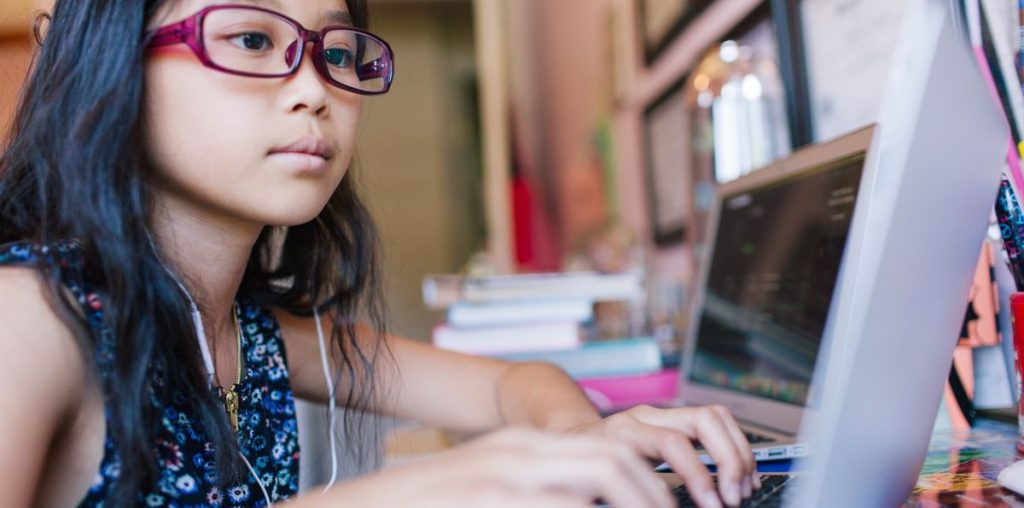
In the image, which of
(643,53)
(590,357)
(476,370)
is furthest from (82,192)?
(643,53)

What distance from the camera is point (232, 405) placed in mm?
774

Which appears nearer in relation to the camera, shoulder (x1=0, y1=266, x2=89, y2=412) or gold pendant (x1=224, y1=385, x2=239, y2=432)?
shoulder (x1=0, y1=266, x2=89, y2=412)

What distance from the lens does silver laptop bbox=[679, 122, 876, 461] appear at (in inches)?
31.4

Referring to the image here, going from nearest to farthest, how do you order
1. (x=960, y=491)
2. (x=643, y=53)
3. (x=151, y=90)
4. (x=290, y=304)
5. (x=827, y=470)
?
1. (x=827, y=470)
2. (x=960, y=491)
3. (x=151, y=90)
4. (x=290, y=304)
5. (x=643, y=53)

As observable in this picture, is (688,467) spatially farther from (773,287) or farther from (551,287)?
(551,287)

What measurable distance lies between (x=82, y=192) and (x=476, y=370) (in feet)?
1.52

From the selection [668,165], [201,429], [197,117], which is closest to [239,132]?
[197,117]

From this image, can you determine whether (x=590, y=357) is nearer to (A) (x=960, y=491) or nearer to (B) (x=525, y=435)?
(A) (x=960, y=491)

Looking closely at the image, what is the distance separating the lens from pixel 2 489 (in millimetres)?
482

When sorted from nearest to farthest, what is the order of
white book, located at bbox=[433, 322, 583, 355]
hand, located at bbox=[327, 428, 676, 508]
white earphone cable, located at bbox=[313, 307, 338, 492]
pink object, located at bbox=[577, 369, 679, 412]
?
hand, located at bbox=[327, 428, 676, 508] < white earphone cable, located at bbox=[313, 307, 338, 492] < pink object, located at bbox=[577, 369, 679, 412] < white book, located at bbox=[433, 322, 583, 355]

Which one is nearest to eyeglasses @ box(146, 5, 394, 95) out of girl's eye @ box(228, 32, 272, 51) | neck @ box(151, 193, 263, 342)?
girl's eye @ box(228, 32, 272, 51)

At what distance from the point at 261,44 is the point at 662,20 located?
130 cm

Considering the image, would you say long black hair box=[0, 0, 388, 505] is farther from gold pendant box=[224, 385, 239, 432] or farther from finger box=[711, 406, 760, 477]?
finger box=[711, 406, 760, 477]

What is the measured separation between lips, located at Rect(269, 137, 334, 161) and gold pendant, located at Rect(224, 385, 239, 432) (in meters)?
0.25
